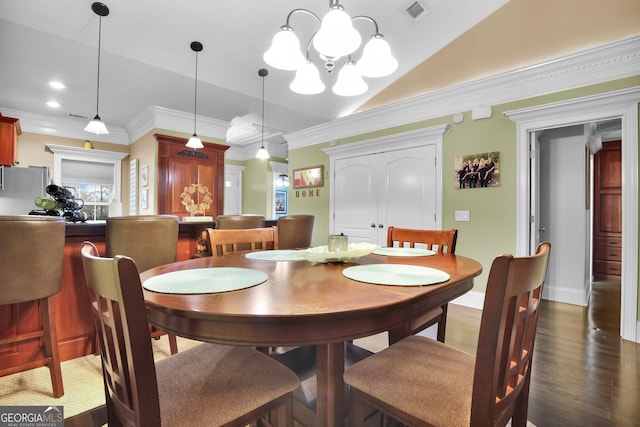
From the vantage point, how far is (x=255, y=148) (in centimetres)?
711

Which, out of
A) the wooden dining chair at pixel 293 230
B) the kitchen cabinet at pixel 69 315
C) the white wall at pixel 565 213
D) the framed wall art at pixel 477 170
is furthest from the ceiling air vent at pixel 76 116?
the white wall at pixel 565 213

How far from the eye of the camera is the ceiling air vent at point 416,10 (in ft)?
10.0

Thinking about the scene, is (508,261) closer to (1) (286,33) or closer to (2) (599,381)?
(1) (286,33)

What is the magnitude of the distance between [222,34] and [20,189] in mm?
3617

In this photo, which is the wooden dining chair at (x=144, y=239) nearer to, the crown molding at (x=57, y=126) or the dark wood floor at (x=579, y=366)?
the dark wood floor at (x=579, y=366)

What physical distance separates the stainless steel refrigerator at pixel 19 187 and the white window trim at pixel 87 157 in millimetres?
964

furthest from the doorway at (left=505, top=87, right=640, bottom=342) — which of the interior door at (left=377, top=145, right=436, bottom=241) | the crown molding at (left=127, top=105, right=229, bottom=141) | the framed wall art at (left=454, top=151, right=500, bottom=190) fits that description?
the crown molding at (left=127, top=105, right=229, bottom=141)

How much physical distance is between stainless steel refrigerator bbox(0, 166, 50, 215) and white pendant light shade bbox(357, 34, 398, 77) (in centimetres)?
490

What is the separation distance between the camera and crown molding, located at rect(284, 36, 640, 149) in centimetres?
252

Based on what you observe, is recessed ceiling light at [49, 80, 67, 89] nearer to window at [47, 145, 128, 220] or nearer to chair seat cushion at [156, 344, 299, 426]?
window at [47, 145, 128, 220]

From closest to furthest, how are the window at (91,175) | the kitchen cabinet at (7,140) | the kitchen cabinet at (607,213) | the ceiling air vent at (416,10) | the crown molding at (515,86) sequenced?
the crown molding at (515,86) < the ceiling air vent at (416,10) < the kitchen cabinet at (7,140) < the kitchen cabinet at (607,213) < the window at (91,175)

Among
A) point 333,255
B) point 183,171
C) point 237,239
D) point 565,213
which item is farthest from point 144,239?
point 565,213

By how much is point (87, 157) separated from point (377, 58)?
5.83 meters

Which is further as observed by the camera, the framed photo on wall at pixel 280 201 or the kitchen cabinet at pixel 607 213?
the framed photo on wall at pixel 280 201
